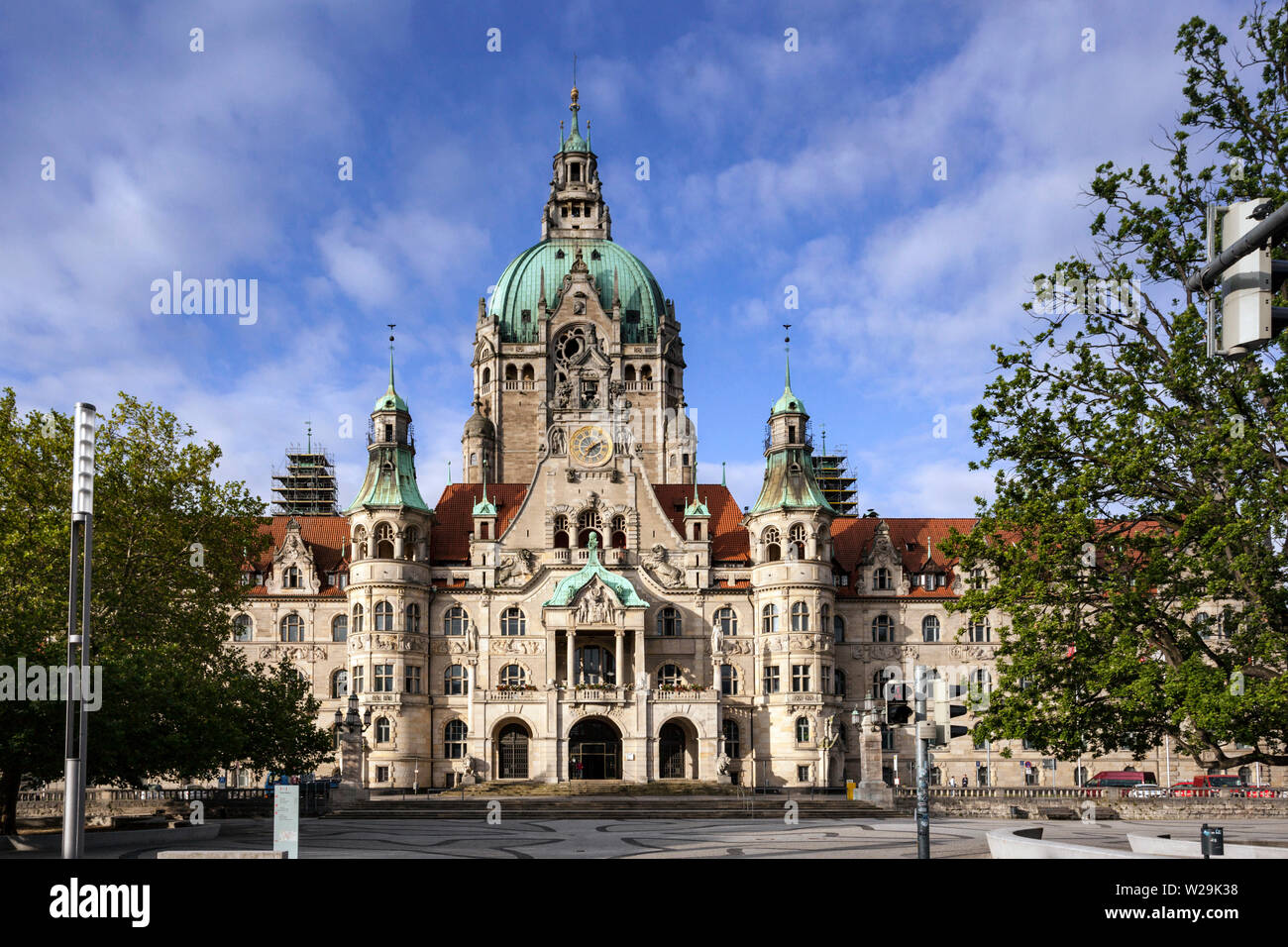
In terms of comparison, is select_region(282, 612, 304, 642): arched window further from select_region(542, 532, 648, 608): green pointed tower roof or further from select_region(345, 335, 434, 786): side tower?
select_region(542, 532, 648, 608): green pointed tower roof

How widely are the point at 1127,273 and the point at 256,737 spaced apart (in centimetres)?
3754

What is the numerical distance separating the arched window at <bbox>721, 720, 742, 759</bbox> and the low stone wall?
65.8ft

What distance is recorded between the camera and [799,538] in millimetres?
76375

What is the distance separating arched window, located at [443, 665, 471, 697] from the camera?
76.0 meters

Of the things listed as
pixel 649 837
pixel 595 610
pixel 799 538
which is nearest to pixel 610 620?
pixel 595 610

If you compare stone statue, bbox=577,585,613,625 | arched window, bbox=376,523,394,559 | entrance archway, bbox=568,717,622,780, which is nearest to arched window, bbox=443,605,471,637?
arched window, bbox=376,523,394,559

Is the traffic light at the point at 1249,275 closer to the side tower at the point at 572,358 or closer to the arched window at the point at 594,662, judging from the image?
the arched window at the point at 594,662

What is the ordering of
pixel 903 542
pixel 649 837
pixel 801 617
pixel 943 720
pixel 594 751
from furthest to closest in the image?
pixel 903 542 → pixel 801 617 → pixel 594 751 → pixel 649 837 → pixel 943 720

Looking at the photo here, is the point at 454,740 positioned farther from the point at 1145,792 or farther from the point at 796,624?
the point at 1145,792

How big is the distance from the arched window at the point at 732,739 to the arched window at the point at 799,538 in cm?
1070

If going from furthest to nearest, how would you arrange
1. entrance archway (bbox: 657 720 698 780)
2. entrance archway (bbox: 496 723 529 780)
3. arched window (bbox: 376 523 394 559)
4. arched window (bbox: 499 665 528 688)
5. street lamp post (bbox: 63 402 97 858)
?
arched window (bbox: 376 523 394 559)
arched window (bbox: 499 665 528 688)
entrance archway (bbox: 496 723 529 780)
entrance archway (bbox: 657 720 698 780)
street lamp post (bbox: 63 402 97 858)

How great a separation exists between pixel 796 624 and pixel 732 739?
7741 millimetres
